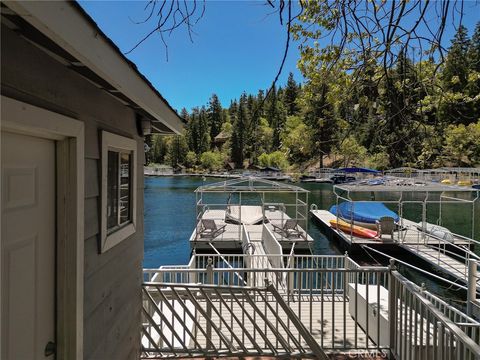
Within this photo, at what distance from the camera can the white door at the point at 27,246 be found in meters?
1.30

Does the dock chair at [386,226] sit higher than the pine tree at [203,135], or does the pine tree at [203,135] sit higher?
the pine tree at [203,135]

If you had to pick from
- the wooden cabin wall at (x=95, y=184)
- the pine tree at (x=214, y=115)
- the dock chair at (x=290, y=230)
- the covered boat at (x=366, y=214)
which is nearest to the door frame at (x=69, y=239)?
the wooden cabin wall at (x=95, y=184)

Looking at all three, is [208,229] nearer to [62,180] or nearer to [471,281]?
[471,281]

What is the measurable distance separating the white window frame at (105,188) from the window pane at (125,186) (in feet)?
0.09

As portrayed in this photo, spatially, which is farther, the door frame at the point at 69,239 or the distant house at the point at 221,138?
the distant house at the point at 221,138

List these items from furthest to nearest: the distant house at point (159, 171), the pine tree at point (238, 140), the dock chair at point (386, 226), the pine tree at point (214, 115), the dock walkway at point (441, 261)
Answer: the pine tree at point (214, 115)
the pine tree at point (238, 140)
the distant house at point (159, 171)
the dock chair at point (386, 226)
the dock walkway at point (441, 261)

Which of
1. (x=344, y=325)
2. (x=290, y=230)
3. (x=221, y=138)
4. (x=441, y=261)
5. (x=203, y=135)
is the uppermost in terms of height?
(x=203, y=135)

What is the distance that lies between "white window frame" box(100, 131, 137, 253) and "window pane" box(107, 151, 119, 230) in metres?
0.06

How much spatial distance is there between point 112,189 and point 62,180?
0.74 m

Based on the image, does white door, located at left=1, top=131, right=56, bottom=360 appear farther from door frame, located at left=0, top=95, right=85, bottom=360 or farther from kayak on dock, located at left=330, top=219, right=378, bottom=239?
kayak on dock, located at left=330, top=219, right=378, bottom=239

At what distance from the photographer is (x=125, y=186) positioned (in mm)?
2742

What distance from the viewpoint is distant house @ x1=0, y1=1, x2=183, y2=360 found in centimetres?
119

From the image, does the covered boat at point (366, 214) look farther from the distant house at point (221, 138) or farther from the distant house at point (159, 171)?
the distant house at point (221, 138)

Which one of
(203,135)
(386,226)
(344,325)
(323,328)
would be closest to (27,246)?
(344,325)
